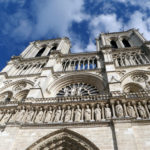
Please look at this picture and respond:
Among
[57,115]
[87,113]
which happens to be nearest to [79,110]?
[87,113]

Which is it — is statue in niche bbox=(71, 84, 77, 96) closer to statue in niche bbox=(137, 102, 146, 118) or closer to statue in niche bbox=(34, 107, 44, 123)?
statue in niche bbox=(34, 107, 44, 123)

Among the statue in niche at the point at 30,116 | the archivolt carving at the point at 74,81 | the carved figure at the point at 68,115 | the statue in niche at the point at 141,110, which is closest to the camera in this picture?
the statue in niche at the point at 141,110

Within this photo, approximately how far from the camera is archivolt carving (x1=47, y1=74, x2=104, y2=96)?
12.9 metres

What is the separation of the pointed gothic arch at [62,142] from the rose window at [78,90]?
191 inches

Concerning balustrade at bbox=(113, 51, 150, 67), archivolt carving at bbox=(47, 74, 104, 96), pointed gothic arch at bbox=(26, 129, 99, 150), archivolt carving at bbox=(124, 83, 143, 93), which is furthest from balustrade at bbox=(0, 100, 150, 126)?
balustrade at bbox=(113, 51, 150, 67)

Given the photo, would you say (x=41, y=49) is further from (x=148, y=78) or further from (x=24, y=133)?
(x=24, y=133)

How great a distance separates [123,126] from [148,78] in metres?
6.26

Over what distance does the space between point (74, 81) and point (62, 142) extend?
6907 mm

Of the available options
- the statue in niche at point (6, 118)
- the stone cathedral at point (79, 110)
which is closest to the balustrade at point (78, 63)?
the stone cathedral at point (79, 110)

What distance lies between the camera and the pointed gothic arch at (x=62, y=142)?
7072 mm

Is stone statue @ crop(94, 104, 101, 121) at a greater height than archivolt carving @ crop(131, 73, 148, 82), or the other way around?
archivolt carving @ crop(131, 73, 148, 82)

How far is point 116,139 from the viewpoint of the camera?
671cm

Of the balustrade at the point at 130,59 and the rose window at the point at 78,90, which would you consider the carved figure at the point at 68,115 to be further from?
the balustrade at the point at 130,59

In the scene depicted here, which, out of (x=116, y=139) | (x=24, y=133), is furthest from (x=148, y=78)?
(x=24, y=133)
